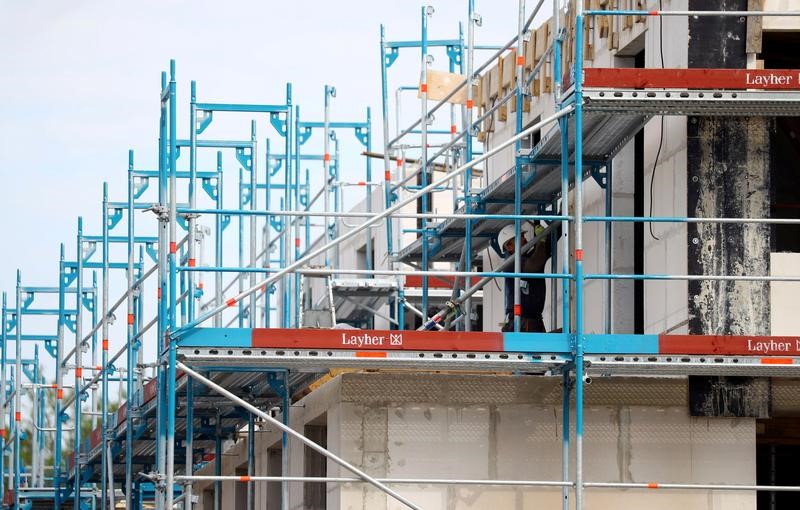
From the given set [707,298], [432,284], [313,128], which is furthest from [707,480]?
[432,284]

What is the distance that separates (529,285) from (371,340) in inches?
158

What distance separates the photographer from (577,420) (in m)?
17.6

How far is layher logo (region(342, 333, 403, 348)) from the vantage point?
17.8m

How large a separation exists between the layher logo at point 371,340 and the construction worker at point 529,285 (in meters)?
3.60

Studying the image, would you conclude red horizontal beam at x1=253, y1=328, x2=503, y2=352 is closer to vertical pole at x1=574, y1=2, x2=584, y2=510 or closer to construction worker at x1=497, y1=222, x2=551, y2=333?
vertical pole at x1=574, y1=2, x2=584, y2=510

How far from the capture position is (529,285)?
21.4m

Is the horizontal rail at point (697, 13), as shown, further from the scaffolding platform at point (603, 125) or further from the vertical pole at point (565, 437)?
the vertical pole at point (565, 437)

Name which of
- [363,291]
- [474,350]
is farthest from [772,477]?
[363,291]

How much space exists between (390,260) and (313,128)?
667cm

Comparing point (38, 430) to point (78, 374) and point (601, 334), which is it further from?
point (601, 334)

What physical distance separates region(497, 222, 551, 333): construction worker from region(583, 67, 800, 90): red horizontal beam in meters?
3.49

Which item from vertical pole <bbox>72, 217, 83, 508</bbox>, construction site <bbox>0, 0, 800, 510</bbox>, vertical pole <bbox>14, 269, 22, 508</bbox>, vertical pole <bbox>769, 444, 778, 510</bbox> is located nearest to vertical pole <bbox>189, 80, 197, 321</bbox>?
construction site <bbox>0, 0, 800, 510</bbox>

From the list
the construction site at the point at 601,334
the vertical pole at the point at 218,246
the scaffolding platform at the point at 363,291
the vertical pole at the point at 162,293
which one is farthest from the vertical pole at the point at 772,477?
the vertical pole at the point at 218,246

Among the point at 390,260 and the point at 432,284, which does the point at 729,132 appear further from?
the point at 432,284
